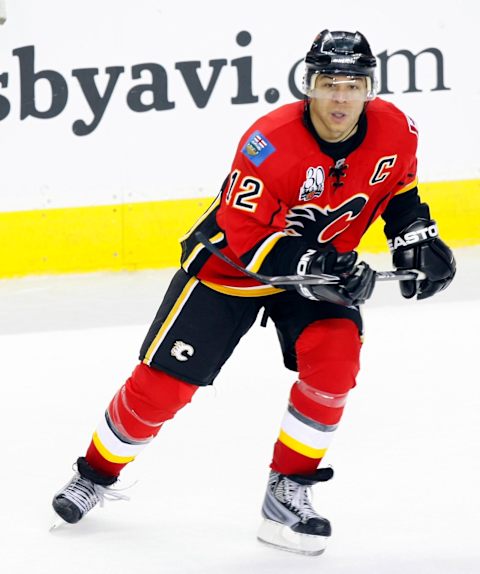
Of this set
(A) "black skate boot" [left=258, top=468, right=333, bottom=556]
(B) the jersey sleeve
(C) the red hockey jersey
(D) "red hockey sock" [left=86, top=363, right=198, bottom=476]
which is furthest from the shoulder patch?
(A) "black skate boot" [left=258, top=468, right=333, bottom=556]

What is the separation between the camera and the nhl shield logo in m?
2.66

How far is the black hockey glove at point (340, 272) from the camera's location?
2.60 metres

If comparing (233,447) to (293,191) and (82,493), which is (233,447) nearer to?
(82,493)

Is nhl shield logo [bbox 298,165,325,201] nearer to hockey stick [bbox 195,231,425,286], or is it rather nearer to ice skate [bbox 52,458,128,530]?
hockey stick [bbox 195,231,425,286]

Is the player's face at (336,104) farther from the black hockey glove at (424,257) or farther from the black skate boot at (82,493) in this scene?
the black skate boot at (82,493)

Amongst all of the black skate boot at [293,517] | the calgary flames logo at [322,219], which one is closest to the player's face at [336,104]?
the calgary flames logo at [322,219]

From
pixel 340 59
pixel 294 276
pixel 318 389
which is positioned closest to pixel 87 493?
pixel 318 389

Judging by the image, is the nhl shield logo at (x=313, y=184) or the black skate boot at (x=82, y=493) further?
the black skate boot at (x=82, y=493)

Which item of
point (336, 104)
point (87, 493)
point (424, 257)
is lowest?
point (87, 493)

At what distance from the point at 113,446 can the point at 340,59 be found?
888 mm

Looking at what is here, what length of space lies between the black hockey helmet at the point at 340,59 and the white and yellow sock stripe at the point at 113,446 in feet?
2.56

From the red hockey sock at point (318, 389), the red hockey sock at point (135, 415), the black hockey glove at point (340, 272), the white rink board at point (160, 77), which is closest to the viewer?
the black hockey glove at point (340, 272)

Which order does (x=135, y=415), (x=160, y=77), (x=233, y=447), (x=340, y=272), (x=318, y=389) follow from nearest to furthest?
(x=340, y=272) → (x=318, y=389) → (x=135, y=415) → (x=233, y=447) → (x=160, y=77)

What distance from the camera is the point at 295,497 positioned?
2.79 metres
